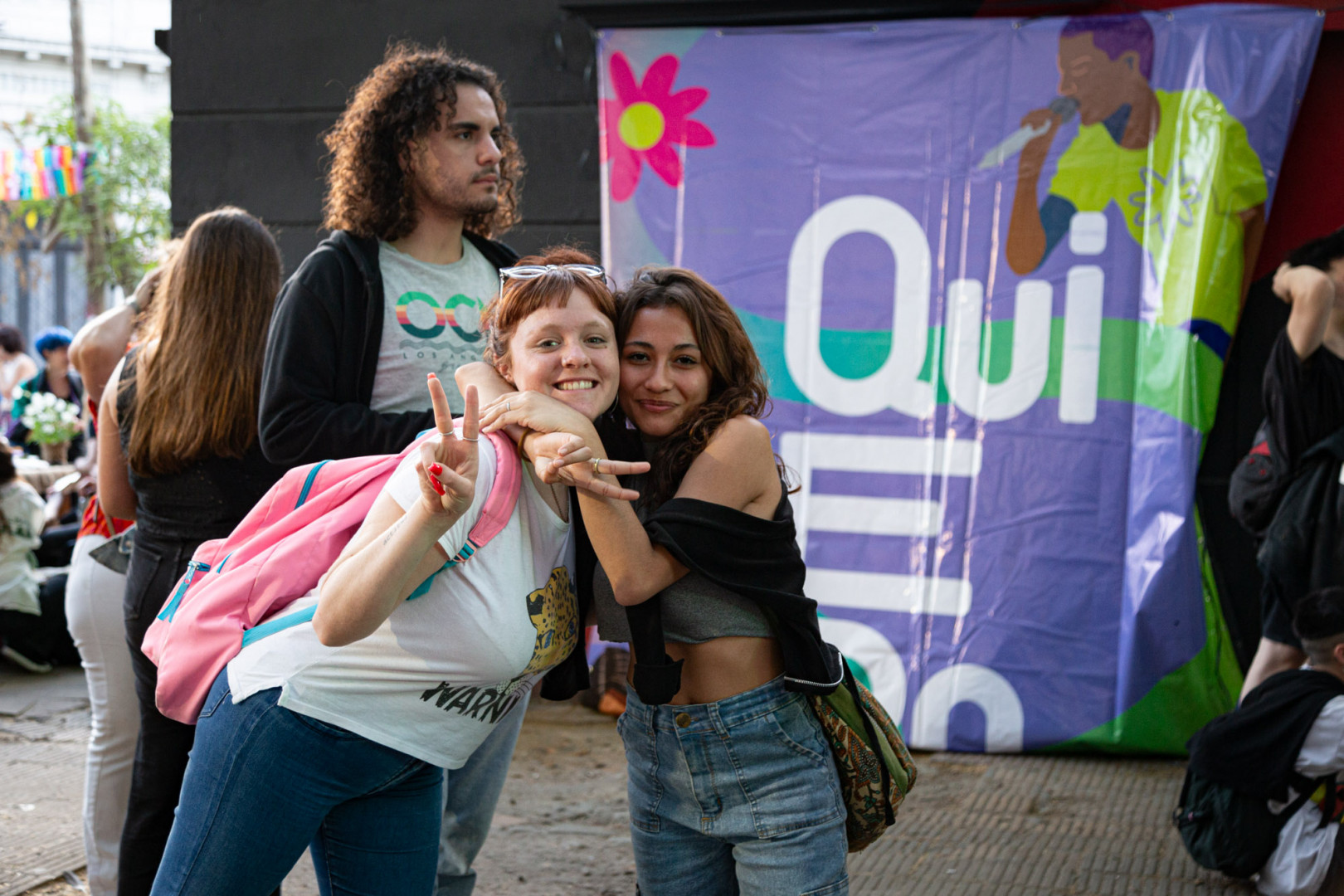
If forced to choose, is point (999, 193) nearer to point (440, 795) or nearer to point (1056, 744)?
point (1056, 744)

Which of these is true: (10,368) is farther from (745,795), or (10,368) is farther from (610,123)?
(745,795)

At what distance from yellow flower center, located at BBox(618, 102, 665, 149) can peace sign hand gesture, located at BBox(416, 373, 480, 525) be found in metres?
3.02

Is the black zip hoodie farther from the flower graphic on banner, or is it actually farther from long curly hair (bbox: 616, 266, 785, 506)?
the flower graphic on banner

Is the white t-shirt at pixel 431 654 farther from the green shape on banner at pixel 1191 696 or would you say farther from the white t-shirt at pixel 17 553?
the white t-shirt at pixel 17 553

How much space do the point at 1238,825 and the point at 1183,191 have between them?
2010 mm

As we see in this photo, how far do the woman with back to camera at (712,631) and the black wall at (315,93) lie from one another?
9.26ft

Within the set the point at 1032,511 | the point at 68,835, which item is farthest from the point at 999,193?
the point at 68,835

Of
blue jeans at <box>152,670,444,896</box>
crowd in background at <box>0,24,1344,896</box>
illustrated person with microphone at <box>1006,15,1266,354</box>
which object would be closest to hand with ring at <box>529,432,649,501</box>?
crowd in background at <box>0,24,1344,896</box>

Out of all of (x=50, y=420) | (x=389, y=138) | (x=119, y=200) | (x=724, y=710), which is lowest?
(x=50, y=420)

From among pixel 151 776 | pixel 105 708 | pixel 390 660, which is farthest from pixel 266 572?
pixel 105 708

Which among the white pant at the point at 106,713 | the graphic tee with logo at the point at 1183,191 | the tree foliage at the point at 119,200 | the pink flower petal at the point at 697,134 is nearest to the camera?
the white pant at the point at 106,713

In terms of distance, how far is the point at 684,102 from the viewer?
13.3 ft

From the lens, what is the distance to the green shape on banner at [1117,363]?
12.0 ft

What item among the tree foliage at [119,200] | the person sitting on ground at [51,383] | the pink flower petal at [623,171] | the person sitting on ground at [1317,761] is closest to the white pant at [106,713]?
the pink flower petal at [623,171]
